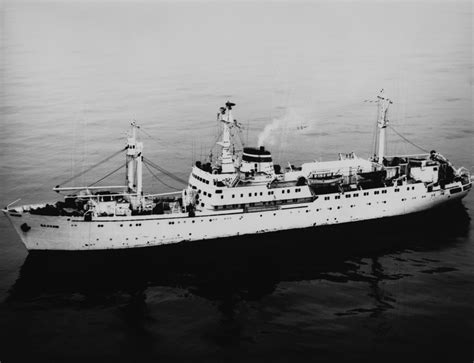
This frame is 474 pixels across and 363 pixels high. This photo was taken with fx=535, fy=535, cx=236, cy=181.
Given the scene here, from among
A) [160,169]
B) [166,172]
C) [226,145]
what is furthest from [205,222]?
[160,169]

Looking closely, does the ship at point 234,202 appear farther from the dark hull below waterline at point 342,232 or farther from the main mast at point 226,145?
the dark hull below waterline at point 342,232

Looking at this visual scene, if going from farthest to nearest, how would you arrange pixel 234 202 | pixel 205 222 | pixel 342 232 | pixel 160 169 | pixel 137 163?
pixel 160 169 → pixel 342 232 → pixel 234 202 → pixel 137 163 → pixel 205 222

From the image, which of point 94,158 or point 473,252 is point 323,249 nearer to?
point 473,252

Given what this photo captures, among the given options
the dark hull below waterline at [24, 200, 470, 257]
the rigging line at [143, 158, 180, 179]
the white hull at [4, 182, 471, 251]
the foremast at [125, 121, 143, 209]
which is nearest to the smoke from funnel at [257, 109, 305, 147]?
the rigging line at [143, 158, 180, 179]

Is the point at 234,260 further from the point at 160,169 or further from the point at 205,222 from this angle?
the point at 160,169

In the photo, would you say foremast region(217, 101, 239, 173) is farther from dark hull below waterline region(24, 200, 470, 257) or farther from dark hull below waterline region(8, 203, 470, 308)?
dark hull below waterline region(8, 203, 470, 308)

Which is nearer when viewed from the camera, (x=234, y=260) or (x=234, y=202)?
(x=234, y=260)
